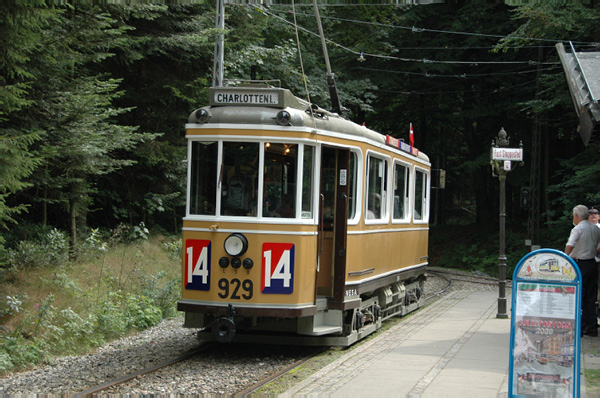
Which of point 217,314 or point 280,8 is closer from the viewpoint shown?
point 217,314

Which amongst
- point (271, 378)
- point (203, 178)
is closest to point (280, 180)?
point (203, 178)

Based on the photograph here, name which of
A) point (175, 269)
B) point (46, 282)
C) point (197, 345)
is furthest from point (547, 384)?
point (175, 269)

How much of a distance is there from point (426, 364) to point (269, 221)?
2600 millimetres

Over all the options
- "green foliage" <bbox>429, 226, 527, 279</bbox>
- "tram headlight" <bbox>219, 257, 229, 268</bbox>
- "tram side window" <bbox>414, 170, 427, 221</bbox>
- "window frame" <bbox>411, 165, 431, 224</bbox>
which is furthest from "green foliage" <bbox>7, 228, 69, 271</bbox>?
"green foliage" <bbox>429, 226, 527, 279</bbox>

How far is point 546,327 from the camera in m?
6.01

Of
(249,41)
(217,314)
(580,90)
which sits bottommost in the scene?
(217,314)

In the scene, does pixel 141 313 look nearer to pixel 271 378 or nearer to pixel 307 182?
pixel 307 182

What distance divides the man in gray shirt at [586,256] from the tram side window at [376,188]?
290 cm

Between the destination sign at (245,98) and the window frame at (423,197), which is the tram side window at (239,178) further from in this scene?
the window frame at (423,197)

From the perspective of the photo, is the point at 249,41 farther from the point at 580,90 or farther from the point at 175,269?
the point at 580,90

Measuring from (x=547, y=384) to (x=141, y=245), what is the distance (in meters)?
12.5

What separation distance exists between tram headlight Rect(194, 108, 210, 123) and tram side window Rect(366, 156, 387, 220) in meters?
2.75

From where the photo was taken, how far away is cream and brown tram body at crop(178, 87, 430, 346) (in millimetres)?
8883

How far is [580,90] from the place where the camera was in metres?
9.22
